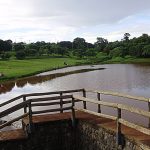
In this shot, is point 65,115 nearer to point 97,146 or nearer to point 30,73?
point 97,146

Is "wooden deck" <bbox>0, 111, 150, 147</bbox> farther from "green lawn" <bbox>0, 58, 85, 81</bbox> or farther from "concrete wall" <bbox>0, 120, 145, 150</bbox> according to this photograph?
"green lawn" <bbox>0, 58, 85, 81</bbox>

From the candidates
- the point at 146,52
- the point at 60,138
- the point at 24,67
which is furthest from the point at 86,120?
the point at 146,52

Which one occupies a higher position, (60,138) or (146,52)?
(60,138)

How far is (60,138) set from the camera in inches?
604

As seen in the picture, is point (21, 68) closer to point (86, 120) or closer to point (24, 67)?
point (24, 67)

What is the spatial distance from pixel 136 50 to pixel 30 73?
258 ft

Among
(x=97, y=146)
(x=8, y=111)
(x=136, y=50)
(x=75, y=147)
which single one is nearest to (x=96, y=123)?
(x=97, y=146)

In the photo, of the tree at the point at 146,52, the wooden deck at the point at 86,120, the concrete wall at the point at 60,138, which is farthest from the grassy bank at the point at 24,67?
the concrete wall at the point at 60,138

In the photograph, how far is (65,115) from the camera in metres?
16.2

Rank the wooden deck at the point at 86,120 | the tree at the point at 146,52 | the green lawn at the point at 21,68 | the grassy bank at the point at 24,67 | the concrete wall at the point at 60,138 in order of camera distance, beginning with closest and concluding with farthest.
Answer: the wooden deck at the point at 86,120 < the concrete wall at the point at 60,138 < the grassy bank at the point at 24,67 < the green lawn at the point at 21,68 < the tree at the point at 146,52

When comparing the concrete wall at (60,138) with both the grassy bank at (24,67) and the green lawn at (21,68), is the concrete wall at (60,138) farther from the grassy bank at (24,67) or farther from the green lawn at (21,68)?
the green lawn at (21,68)

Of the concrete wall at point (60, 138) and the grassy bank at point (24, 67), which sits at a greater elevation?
the concrete wall at point (60, 138)

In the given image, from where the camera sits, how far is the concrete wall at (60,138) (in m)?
14.3

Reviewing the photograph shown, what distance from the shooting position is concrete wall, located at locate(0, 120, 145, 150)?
46.9ft
